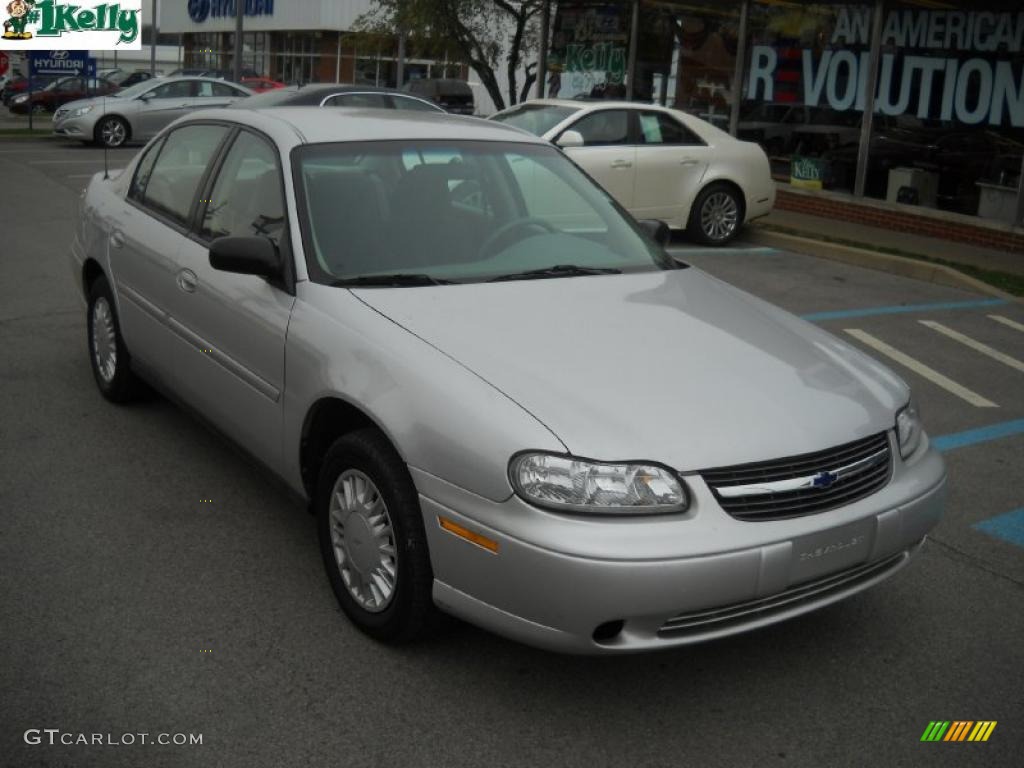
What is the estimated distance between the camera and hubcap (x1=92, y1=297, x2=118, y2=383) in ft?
19.3

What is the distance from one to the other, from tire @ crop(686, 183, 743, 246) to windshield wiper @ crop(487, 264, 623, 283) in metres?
8.57

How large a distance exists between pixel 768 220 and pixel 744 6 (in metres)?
3.66

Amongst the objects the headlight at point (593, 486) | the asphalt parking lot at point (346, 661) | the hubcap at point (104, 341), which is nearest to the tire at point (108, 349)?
the hubcap at point (104, 341)

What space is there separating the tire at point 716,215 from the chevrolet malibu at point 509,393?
7.88 m

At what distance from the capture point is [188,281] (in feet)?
15.7

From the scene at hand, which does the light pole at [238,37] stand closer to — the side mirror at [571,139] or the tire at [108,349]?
the side mirror at [571,139]

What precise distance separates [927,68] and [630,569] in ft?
41.8

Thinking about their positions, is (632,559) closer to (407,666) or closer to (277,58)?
(407,666)

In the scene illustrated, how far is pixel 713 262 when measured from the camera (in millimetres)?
11898

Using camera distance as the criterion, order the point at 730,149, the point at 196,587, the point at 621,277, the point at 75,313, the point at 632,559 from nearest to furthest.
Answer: the point at 632,559 → the point at 196,587 → the point at 621,277 → the point at 75,313 → the point at 730,149

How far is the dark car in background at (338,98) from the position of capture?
15.7m

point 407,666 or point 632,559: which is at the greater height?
point 632,559

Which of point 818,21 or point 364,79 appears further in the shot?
point 364,79

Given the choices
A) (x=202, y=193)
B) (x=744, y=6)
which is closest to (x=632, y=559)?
(x=202, y=193)
